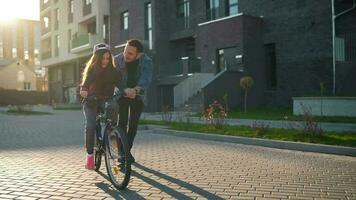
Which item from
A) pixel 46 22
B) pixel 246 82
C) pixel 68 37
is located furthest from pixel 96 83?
pixel 46 22

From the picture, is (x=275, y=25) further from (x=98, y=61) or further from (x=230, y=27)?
(x=98, y=61)

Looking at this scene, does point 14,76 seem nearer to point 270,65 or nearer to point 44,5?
point 44,5

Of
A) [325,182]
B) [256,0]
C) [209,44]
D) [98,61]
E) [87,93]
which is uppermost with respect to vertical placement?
[256,0]

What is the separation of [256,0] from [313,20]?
4001mm

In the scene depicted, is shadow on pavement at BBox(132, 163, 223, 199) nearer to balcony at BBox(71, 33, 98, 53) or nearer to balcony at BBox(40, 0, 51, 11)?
balcony at BBox(71, 33, 98, 53)

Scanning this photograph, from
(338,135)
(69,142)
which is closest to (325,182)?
(338,135)

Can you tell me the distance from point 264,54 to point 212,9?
18.8ft

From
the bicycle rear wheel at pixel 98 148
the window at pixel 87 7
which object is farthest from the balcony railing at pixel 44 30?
the bicycle rear wheel at pixel 98 148

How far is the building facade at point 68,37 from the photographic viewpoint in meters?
38.6

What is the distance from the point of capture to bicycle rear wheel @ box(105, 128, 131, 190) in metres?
5.29

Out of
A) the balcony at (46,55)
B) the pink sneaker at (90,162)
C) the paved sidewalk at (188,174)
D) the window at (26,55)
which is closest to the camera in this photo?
the paved sidewalk at (188,174)

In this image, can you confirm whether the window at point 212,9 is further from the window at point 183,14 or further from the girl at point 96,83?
the girl at point 96,83

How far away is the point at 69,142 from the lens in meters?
11.0

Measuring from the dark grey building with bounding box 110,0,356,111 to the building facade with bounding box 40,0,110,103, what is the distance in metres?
12.0
